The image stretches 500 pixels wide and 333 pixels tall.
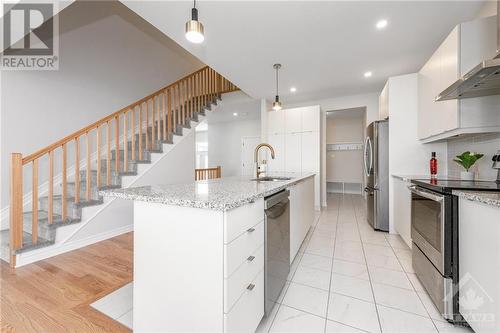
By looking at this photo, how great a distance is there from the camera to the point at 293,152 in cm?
498

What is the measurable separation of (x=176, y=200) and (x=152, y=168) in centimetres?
290

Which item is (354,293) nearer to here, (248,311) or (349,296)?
(349,296)

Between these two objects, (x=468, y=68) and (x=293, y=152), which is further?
(x=293, y=152)

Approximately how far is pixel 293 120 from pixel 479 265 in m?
4.17

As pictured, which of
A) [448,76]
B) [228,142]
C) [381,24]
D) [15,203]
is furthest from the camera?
[228,142]

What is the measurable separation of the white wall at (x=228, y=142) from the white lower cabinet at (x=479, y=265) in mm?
6527

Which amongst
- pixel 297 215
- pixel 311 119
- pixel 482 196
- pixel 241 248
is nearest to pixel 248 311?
pixel 241 248

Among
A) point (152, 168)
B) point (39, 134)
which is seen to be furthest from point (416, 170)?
point (39, 134)

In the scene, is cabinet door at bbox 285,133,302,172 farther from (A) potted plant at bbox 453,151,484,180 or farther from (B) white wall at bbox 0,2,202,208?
(B) white wall at bbox 0,2,202,208

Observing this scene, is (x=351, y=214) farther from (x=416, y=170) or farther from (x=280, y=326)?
(x=280, y=326)

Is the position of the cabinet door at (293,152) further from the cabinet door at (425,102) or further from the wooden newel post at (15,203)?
the wooden newel post at (15,203)

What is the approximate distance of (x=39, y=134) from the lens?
3.14 metres

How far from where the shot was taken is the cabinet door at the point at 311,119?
15.5ft

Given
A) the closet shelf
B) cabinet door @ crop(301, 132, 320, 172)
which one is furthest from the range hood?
the closet shelf
